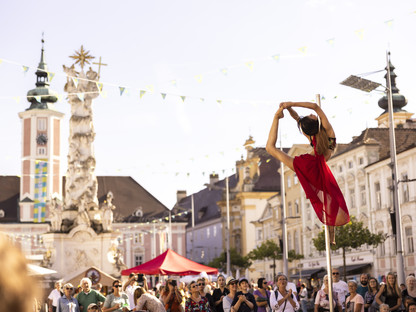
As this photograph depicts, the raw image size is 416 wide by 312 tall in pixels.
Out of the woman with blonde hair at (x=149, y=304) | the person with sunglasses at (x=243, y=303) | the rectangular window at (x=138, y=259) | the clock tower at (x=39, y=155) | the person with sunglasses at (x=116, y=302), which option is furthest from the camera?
the rectangular window at (x=138, y=259)

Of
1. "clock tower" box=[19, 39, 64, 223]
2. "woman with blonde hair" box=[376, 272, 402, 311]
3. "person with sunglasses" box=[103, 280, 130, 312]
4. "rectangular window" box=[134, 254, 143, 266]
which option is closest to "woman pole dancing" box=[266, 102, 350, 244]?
"woman with blonde hair" box=[376, 272, 402, 311]

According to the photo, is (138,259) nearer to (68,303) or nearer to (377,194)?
(377,194)

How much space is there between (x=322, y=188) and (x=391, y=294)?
29.9 ft

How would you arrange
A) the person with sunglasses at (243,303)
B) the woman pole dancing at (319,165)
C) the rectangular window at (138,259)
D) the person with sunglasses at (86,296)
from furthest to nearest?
the rectangular window at (138,259) < the person with sunglasses at (86,296) < the person with sunglasses at (243,303) < the woman pole dancing at (319,165)

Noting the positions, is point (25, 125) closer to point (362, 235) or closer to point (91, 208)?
point (91, 208)

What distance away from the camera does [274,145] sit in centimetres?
495

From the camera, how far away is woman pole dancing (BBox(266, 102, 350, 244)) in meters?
4.96

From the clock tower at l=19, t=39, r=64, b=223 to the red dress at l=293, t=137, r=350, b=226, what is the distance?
9172 centimetres

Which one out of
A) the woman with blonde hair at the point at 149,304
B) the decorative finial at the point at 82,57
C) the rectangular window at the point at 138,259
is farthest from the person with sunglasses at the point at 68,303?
the rectangular window at the point at 138,259

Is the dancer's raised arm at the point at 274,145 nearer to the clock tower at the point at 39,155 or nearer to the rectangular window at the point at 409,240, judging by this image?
the rectangular window at the point at 409,240

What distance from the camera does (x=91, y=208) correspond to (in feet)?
143

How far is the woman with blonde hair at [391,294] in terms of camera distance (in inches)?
528

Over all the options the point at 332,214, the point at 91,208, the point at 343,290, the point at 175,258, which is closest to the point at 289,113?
the point at 332,214

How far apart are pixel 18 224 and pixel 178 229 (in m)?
20.3
